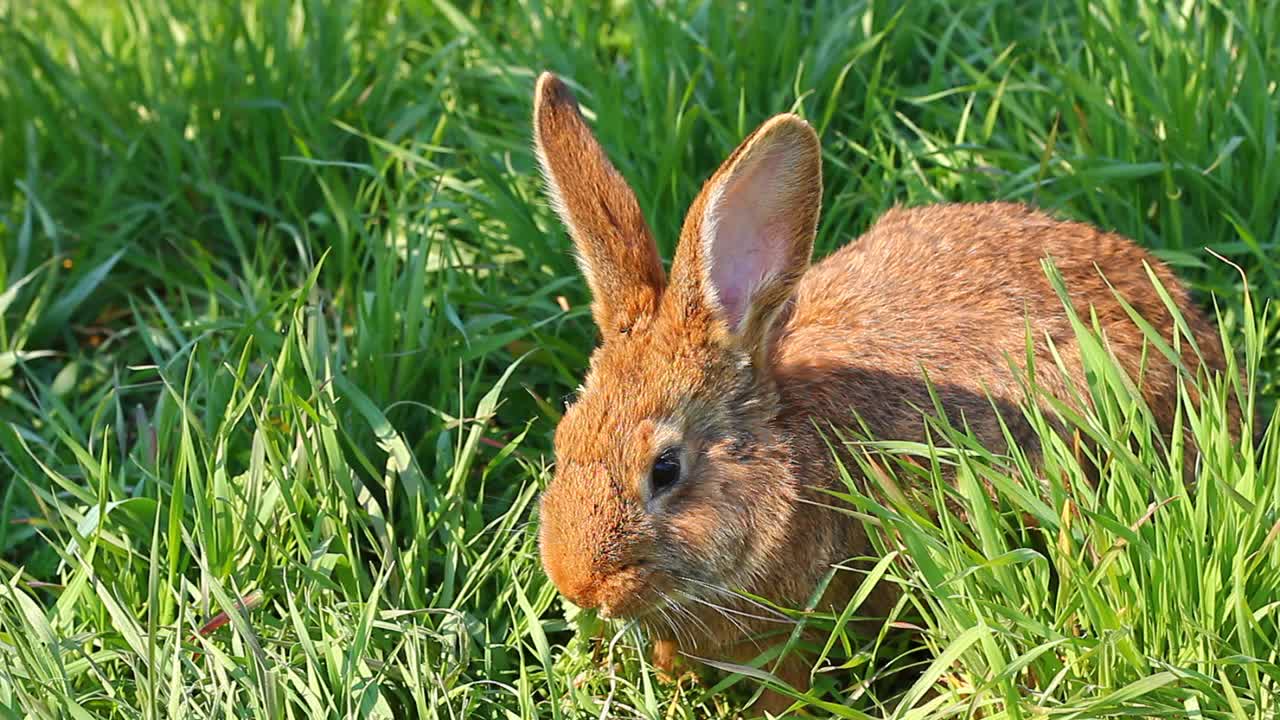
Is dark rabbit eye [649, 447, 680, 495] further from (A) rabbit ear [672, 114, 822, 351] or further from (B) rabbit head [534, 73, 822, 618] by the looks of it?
(A) rabbit ear [672, 114, 822, 351]

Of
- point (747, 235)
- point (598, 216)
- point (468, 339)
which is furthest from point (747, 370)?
point (468, 339)

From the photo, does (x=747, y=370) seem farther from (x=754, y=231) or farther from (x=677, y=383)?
(x=754, y=231)

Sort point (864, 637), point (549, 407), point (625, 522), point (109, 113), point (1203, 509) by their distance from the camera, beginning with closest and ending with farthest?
point (1203, 509), point (625, 522), point (864, 637), point (549, 407), point (109, 113)

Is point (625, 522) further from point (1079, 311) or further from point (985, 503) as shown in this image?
point (1079, 311)

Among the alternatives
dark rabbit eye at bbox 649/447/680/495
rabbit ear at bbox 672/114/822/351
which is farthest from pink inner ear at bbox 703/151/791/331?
dark rabbit eye at bbox 649/447/680/495

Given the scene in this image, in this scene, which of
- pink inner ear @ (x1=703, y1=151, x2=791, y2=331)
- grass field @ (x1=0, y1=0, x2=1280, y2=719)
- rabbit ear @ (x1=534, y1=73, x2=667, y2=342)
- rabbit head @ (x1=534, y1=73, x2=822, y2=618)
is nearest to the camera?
grass field @ (x1=0, y1=0, x2=1280, y2=719)

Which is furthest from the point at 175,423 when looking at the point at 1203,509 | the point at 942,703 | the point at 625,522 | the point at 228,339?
the point at 1203,509
